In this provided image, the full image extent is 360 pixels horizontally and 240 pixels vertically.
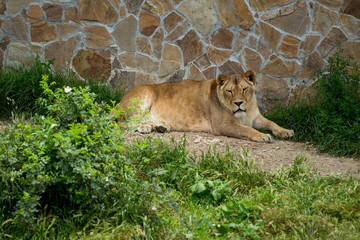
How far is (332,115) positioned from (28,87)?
4.59 metres

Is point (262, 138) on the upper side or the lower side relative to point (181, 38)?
lower

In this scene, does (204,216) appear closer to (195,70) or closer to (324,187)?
(324,187)

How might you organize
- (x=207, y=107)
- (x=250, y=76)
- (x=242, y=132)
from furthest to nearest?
(x=207, y=107), (x=250, y=76), (x=242, y=132)

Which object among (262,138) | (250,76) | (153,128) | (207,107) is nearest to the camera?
(262,138)

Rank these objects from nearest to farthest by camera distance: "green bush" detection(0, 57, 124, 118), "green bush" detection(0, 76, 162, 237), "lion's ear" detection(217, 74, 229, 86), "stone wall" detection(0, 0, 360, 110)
Result: "green bush" detection(0, 76, 162, 237) → "lion's ear" detection(217, 74, 229, 86) → "green bush" detection(0, 57, 124, 118) → "stone wall" detection(0, 0, 360, 110)

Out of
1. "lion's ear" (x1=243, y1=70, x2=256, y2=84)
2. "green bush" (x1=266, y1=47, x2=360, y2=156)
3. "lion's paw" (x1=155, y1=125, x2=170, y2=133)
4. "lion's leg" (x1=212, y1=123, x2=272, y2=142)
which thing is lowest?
"lion's paw" (x1=155, y1=125, x2=170, y2=133)

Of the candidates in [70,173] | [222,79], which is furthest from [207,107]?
[70,173]

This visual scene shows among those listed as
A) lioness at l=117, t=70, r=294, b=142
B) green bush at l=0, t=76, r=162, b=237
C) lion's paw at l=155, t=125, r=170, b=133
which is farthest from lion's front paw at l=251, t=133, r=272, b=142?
green bush at l=0, t=76, r=162, b=237

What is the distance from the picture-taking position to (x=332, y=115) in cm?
655

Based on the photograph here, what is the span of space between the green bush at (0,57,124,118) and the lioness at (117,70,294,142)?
2.41ft

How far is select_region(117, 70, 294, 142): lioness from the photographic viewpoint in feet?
22.0

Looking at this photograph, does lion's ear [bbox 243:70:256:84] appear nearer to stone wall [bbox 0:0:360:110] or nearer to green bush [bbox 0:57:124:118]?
stone wall [bbox 0:0:360:110]

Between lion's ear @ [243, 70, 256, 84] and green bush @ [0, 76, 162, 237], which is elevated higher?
lion's ear @ [243, 70, 256, 84]

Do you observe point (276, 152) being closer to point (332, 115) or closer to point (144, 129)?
point (332, 115)
